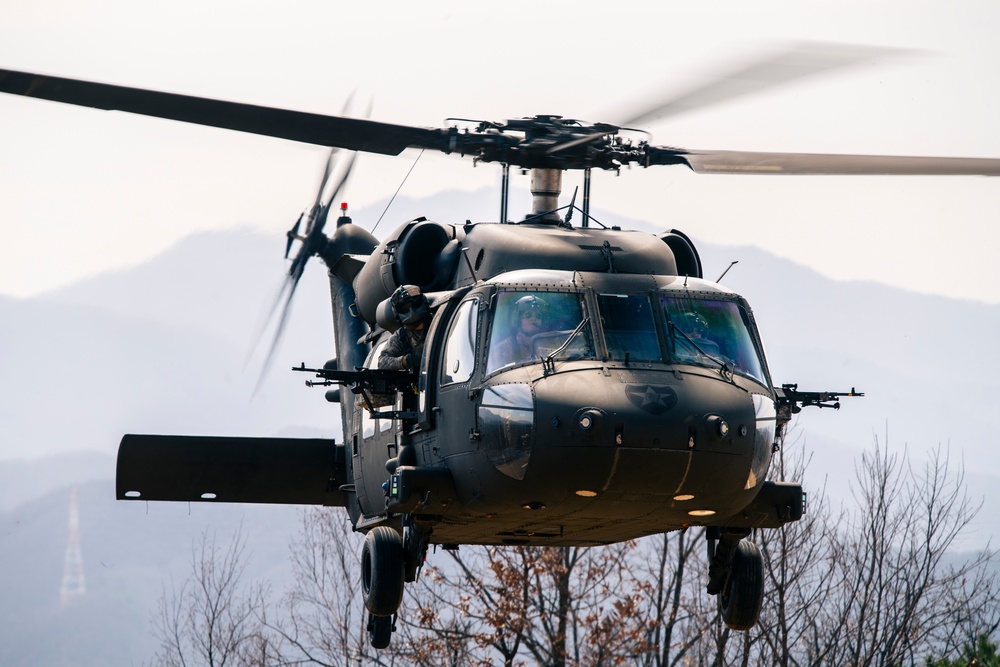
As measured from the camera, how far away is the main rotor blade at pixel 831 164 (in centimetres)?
1241

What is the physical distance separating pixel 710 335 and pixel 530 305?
1381 mm

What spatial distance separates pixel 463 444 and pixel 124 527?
4864 cm

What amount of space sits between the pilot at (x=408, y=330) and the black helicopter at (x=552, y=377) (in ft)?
0.28

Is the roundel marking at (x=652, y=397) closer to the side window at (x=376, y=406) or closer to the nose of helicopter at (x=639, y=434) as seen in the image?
the nose of helicopter at (x=639, y=434)

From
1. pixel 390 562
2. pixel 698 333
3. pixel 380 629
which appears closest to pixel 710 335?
pixel 698 333

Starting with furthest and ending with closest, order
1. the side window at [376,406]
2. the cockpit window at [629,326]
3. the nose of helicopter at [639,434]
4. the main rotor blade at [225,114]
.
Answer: the side window at [376,406]
the main rotor blade at [225,114]
the cockpit window at [629,326]
the nose of helicopter at [639,434]

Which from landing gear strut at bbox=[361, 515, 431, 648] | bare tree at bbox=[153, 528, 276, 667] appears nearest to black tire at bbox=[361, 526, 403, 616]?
landing gear strut at bbox=[361, 515, 431, 648]

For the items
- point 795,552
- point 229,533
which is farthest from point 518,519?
point 229,533

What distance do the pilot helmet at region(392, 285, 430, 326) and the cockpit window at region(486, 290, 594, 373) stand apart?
45.1 inches

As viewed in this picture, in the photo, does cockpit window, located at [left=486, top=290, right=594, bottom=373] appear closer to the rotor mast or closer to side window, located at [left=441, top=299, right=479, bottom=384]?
side window, located at [left=441, top=299, right=479, bottom=384]

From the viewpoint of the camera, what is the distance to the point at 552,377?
10188 mm

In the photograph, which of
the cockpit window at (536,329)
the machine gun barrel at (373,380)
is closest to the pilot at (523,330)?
the cockpit window at (536,329)

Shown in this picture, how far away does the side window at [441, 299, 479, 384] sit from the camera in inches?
430

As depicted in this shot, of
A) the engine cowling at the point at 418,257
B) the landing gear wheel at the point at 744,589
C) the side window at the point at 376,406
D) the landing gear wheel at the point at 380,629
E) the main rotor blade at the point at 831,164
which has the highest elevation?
the main rotor blade at the point at 831,164
